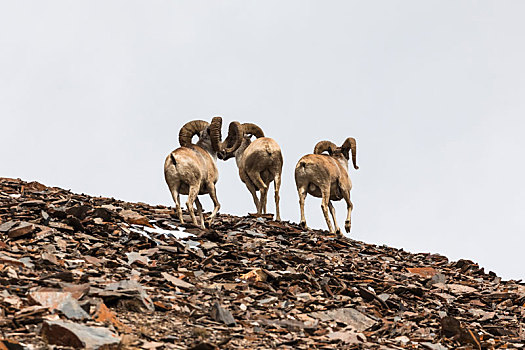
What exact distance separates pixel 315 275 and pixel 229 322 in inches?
138

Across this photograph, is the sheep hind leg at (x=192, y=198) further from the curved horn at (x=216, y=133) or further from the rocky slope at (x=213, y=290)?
the curved horn at (x=216, y=133)

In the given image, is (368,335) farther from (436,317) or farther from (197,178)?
(197,178)

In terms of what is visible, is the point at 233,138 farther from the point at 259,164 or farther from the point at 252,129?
the point at 252,129

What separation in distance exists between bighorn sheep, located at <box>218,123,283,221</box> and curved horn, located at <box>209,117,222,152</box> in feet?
2.91

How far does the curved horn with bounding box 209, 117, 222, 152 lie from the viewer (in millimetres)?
15070

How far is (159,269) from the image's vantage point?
9.53 metres

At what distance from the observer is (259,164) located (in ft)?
54.9

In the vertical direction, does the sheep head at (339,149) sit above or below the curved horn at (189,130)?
above

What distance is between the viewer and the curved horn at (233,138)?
15.8 metres

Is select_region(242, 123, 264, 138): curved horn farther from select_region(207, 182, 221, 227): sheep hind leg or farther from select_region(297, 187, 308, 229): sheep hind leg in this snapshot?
select_region(207, 182, 221, 227): sheep hind leg

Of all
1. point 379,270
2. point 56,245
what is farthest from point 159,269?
point 379,270

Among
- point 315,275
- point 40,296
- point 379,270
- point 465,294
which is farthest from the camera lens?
point 379,270

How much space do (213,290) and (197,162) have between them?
5547mm

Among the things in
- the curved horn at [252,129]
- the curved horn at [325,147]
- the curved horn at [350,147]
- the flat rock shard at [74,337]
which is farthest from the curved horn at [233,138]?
the flat rock shard at [74,337]
